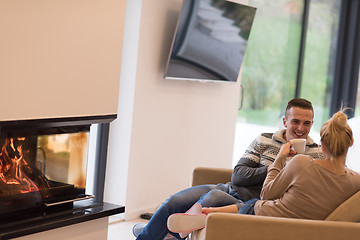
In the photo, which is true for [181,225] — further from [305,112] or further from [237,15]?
[237,15]

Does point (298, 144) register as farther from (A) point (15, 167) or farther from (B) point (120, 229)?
(B) point (120, 229)

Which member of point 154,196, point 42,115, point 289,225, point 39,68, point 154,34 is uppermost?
point 154,34

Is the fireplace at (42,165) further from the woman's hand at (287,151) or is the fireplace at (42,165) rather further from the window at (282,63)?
the window at (282,63)

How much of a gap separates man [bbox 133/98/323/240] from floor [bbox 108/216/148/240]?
2.79 feet

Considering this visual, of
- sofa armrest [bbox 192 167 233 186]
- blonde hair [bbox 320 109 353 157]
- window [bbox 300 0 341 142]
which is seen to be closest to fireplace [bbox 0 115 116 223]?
sofa armrest [bbox 192 167 233 186]

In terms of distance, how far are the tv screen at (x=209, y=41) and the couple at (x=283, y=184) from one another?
4.84 ft

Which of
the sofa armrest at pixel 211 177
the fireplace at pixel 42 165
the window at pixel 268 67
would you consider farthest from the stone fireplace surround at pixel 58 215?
the window at pixel 268 67

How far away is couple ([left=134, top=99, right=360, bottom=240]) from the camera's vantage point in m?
2.66

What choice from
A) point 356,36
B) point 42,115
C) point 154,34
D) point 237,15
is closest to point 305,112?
point 42,115

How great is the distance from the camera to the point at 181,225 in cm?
287

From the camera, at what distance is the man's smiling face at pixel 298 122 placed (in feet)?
10.6

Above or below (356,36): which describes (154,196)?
below

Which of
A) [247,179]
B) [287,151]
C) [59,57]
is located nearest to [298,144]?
[287,151]

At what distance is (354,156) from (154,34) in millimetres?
1761
